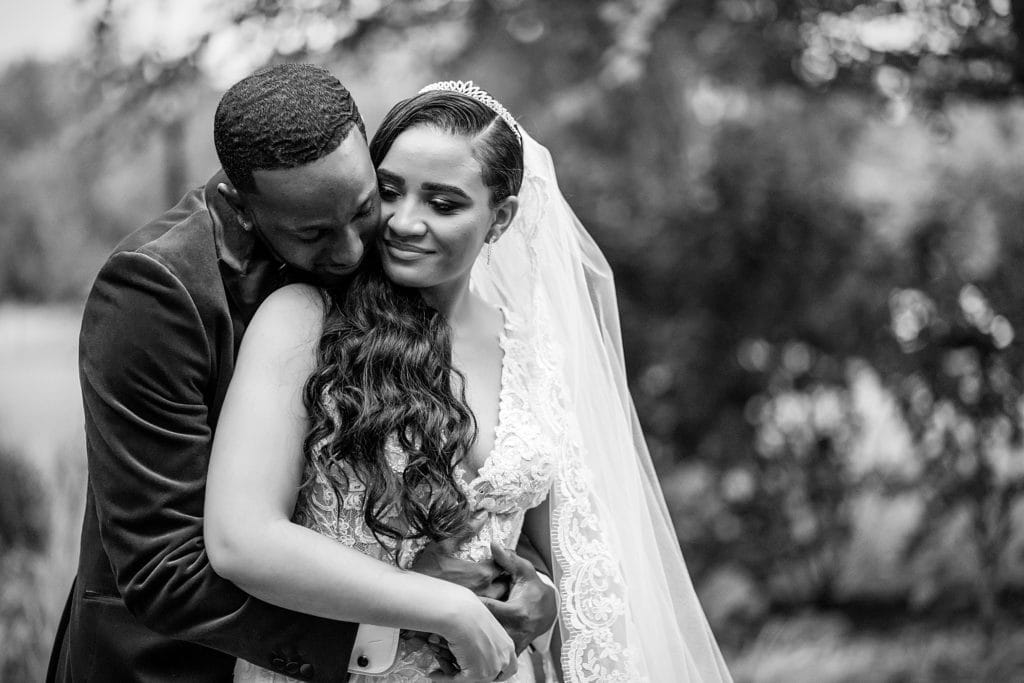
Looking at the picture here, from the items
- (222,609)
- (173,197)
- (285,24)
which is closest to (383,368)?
(222,609)

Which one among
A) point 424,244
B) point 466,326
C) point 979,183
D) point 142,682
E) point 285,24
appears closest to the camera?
point 142,682

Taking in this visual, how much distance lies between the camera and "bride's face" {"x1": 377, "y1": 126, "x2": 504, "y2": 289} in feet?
6.93

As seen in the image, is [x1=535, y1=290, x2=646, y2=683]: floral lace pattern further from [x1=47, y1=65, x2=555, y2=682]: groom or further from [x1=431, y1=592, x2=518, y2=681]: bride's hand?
[x1=47, y1=65, x2=555, y2=682]: groom

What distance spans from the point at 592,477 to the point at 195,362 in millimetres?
1027

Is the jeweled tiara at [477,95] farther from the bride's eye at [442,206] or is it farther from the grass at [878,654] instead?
the grass at [878,654]

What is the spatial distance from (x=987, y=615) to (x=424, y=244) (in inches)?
164

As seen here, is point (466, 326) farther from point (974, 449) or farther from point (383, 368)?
point (974, 449)

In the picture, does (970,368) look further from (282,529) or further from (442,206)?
(282,529)

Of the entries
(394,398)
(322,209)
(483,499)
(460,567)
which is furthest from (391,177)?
(460,567)

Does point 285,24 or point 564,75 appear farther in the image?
point 564,75

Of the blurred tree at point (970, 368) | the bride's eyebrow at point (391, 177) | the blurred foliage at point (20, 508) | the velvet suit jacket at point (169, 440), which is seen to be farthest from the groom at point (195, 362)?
the blurred tree at point (970, 368)

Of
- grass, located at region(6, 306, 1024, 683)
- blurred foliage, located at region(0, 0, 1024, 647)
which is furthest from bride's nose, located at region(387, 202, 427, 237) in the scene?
grass, located at region(6, 306, 1024, 683)

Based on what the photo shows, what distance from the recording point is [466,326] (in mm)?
2395

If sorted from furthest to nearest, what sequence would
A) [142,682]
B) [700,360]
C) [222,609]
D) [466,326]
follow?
[700,360] → [466,326] → [142,682] → [222,609]
